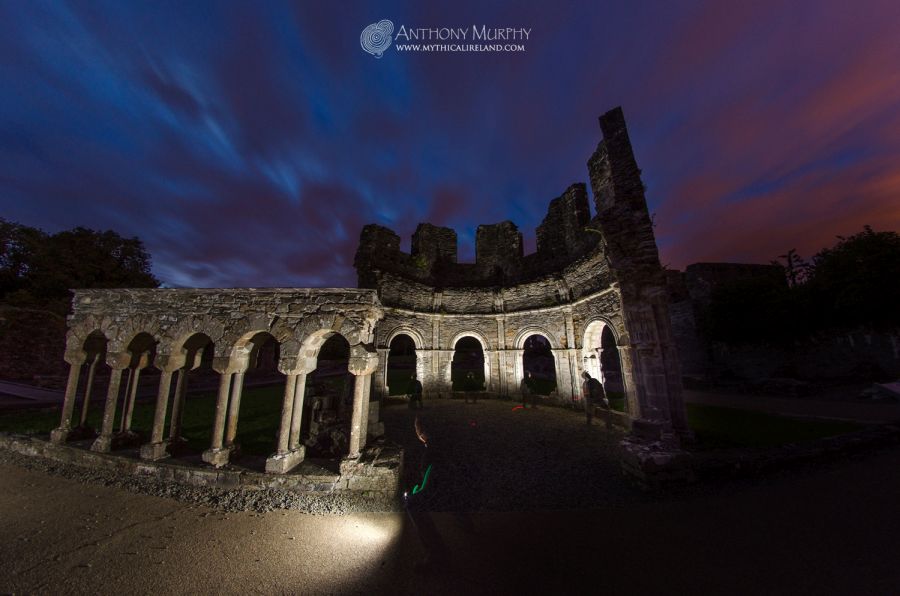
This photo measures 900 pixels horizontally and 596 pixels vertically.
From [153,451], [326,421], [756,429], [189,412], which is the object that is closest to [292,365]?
[326,421]

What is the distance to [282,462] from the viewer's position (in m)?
5.88

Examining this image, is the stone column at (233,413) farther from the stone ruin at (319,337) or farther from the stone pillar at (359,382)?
the stone pillar at (359,382)

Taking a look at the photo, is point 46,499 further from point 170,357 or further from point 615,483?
point 615,483

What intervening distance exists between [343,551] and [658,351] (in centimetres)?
841

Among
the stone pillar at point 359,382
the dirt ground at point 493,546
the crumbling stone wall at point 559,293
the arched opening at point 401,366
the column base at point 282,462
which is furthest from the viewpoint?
the arched opening at point 401,366

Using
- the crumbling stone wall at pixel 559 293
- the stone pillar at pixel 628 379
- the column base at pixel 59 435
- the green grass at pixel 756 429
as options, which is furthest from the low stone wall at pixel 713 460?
the column base at pixel 59 435

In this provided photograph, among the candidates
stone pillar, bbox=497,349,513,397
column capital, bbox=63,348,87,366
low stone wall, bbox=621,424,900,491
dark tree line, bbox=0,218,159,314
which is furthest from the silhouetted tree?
dark tree line, bbox=0,218,159,314

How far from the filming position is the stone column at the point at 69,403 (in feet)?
23.5

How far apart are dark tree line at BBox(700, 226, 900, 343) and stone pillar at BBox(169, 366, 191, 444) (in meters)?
27.5

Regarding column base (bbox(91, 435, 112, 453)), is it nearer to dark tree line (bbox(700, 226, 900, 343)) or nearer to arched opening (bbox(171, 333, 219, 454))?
arched opening (bbox(171, 333, 219, 454))

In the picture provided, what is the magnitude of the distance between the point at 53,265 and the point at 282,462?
90.9 ft

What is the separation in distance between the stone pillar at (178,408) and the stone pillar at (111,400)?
104 centimetres

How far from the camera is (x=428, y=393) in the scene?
1586cm

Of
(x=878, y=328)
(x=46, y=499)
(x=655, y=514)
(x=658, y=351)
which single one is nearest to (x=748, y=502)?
(x=655, y=514)
